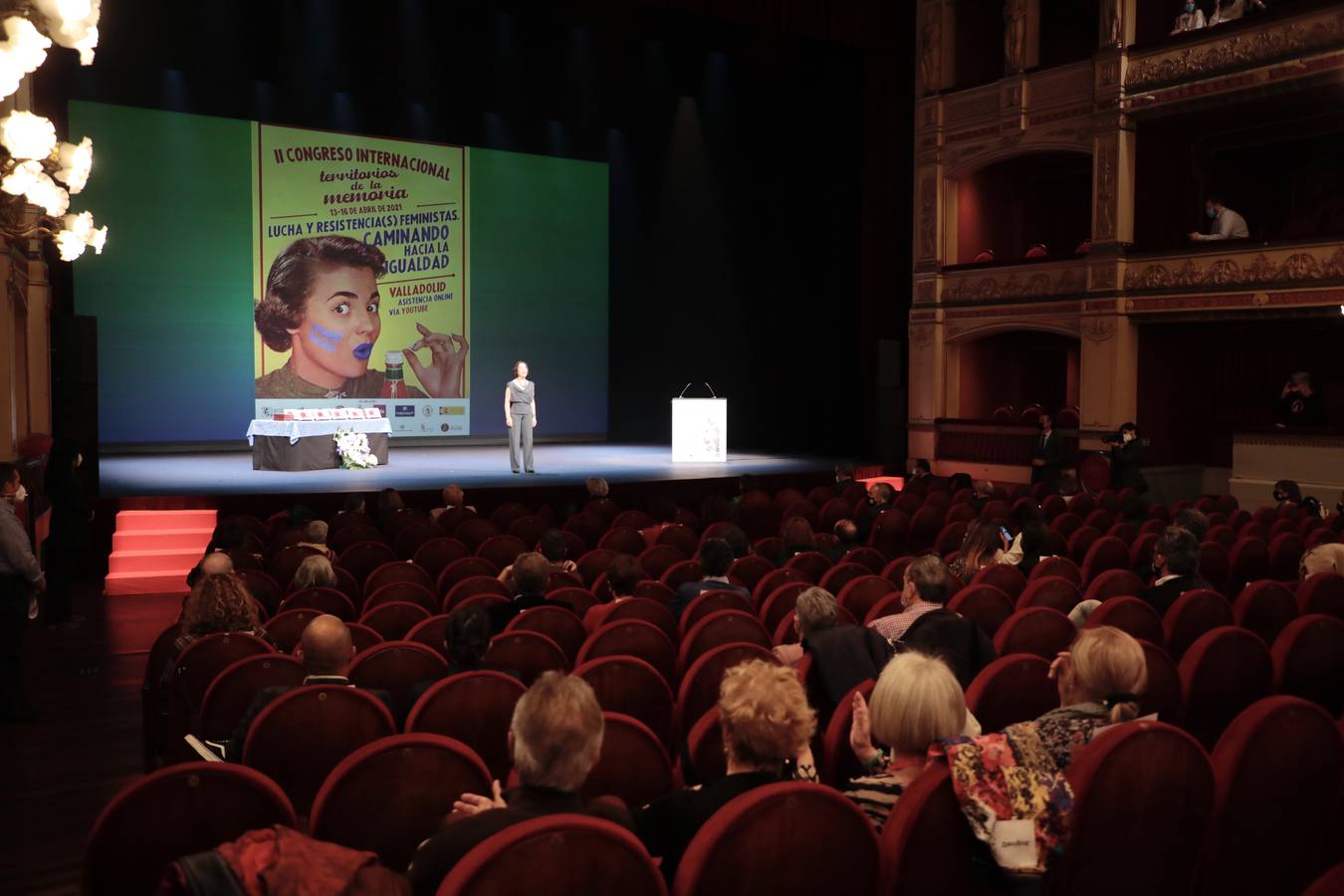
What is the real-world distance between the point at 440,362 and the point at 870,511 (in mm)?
9448

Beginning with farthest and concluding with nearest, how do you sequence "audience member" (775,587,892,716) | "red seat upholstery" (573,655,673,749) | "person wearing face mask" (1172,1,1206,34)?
"person wearing face mask" (1172,1,1206,34), "audience member" (775,587,892,716), "red seat upholstery" (573,655,673,749)

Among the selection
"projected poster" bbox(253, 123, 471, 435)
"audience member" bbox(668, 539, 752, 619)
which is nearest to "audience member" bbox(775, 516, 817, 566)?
"audience member" bbox(668, 539, 752, 619)

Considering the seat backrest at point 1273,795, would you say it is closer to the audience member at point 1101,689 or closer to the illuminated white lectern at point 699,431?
the audience member at point 1101,689

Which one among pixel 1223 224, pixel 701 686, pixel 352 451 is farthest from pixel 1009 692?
pixel 1223 224

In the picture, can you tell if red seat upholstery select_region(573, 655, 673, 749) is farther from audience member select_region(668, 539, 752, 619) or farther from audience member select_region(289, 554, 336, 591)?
audience member select_region(289, 554, 336, 591)

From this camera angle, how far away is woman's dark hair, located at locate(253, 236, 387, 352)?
595 inches

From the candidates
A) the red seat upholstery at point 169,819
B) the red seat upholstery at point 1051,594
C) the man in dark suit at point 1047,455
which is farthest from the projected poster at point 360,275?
the red seat upholstery at point 169,819

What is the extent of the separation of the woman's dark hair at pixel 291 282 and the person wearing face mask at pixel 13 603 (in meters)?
9.98

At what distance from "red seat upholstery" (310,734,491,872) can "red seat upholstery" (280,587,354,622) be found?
262 cm

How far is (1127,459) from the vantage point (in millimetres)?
11281

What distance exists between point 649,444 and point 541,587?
1350 cm

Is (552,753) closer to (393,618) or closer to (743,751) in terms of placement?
(743,751)

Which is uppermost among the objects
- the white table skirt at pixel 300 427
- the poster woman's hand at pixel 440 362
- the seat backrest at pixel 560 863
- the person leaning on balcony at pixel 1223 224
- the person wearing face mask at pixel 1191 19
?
the person wearing face mask at pixel 1191 19

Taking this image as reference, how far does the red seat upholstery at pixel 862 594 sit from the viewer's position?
483 cm
